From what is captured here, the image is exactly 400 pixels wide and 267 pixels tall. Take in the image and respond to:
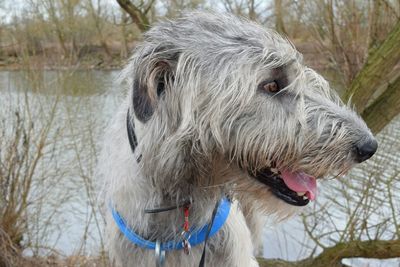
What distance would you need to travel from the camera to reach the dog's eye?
1987 millimetres

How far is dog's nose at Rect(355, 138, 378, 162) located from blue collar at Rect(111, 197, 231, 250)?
0.77 metres

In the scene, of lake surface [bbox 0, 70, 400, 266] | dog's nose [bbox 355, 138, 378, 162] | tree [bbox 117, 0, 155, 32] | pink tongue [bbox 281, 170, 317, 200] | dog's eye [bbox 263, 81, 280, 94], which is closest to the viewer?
dog's nose [bbox 355, 138, 378, 162]

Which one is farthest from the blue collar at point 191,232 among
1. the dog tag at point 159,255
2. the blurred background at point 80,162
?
the blurred background at point 80,162

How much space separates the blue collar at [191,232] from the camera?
95.8 inches

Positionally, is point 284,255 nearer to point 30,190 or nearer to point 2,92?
point 30,190

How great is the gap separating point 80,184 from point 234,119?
4.32 metres

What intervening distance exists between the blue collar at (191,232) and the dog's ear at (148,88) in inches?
27.1

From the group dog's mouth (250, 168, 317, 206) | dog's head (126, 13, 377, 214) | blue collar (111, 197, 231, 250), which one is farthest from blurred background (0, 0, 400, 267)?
dog's head (126, 13, 377, 214)

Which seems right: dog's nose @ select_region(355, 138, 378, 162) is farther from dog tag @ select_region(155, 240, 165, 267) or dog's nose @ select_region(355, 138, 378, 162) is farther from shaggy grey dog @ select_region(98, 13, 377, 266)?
dog tag @ select_region(155, 240, 165, 267)

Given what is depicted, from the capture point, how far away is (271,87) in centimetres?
200

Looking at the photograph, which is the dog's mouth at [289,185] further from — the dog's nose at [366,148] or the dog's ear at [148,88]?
the dog's ear at [148,88]

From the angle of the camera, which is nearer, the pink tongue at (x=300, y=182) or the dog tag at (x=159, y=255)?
the pink tongue at (x=300, y=182)

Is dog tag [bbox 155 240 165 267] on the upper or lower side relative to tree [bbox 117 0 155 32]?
lower

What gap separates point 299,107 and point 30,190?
12.7 ft
